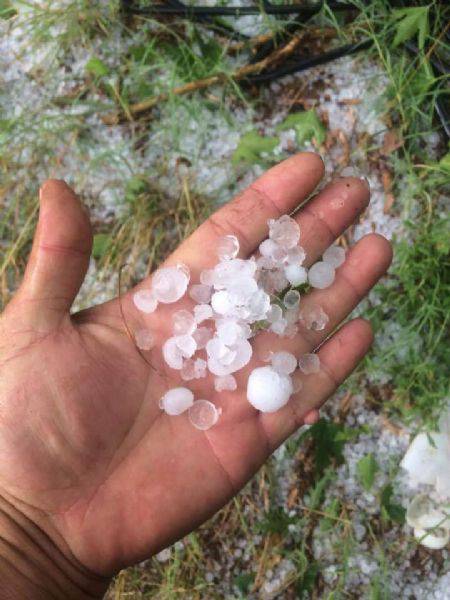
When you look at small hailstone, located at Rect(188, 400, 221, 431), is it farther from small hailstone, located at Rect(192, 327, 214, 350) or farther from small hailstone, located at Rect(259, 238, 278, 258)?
small hailstone, located at Rect(259, 238, 278, 258)

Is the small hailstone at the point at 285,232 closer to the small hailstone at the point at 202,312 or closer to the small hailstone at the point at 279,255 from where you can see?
the small hailstone at the point at 279,255

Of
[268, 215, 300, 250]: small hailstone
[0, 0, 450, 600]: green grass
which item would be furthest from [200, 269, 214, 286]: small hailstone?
[0, 0, 450, 600]: green grass

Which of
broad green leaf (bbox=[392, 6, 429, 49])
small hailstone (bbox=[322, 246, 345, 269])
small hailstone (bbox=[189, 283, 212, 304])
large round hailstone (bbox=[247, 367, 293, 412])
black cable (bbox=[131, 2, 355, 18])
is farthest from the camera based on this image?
black cable (bbox=[131, 2, 355, 18])

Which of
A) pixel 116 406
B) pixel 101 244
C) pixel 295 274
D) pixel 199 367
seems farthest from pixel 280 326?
pixel 101 244

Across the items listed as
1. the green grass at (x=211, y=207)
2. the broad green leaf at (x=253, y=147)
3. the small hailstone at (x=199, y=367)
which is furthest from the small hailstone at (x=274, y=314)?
the broad green leaf at (x=253, y=147)

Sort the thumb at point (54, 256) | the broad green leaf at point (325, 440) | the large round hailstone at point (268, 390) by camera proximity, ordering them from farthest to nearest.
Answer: the broad green leaf at point (325, 440) < the large round hailstone at point (268, 390) < the thumb at point (54, 256)

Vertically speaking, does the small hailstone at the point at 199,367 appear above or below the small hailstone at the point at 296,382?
above
